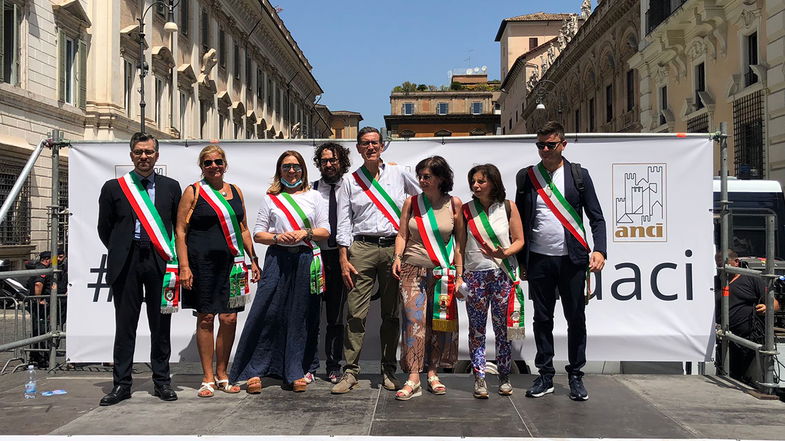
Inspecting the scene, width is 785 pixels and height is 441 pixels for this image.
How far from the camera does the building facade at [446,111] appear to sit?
104m

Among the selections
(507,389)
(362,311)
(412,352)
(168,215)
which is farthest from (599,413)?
(168,215)

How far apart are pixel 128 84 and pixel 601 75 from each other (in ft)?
78.5

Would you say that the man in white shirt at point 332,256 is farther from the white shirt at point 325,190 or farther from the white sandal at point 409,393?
the white sandal at point 409,393

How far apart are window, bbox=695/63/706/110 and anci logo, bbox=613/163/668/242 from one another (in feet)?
63.8

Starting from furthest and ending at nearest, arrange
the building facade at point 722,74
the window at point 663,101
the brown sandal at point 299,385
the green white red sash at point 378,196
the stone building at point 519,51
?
the stone building at point 519,51
the window at point 663,101
the building facade at point 722,74
the green white red sash at point 378,196
the brown sandal at point 299,385

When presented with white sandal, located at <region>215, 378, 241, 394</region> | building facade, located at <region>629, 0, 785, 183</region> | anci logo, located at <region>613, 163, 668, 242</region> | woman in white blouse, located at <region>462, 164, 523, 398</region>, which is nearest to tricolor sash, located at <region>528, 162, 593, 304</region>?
woman in white blouse, located at <region>462, 164, 523, 398</region>

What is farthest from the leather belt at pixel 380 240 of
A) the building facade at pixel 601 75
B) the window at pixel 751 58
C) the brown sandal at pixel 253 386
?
the building facade at pixel 601 75

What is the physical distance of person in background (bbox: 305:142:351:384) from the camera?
6391 mm

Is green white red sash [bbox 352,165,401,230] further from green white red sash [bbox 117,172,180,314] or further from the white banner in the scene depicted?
green white red sash [bbox 117,172,180,314]

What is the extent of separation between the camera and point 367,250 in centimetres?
612

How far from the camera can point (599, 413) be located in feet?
17.8

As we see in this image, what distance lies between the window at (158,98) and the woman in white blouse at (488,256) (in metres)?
23.4

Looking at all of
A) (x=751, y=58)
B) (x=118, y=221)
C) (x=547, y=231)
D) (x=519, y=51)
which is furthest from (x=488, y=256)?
(x=519, y=51)

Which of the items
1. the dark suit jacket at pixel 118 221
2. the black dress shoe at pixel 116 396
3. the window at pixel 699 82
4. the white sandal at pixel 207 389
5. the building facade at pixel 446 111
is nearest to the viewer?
the black dress shoe at pixel 116 396
